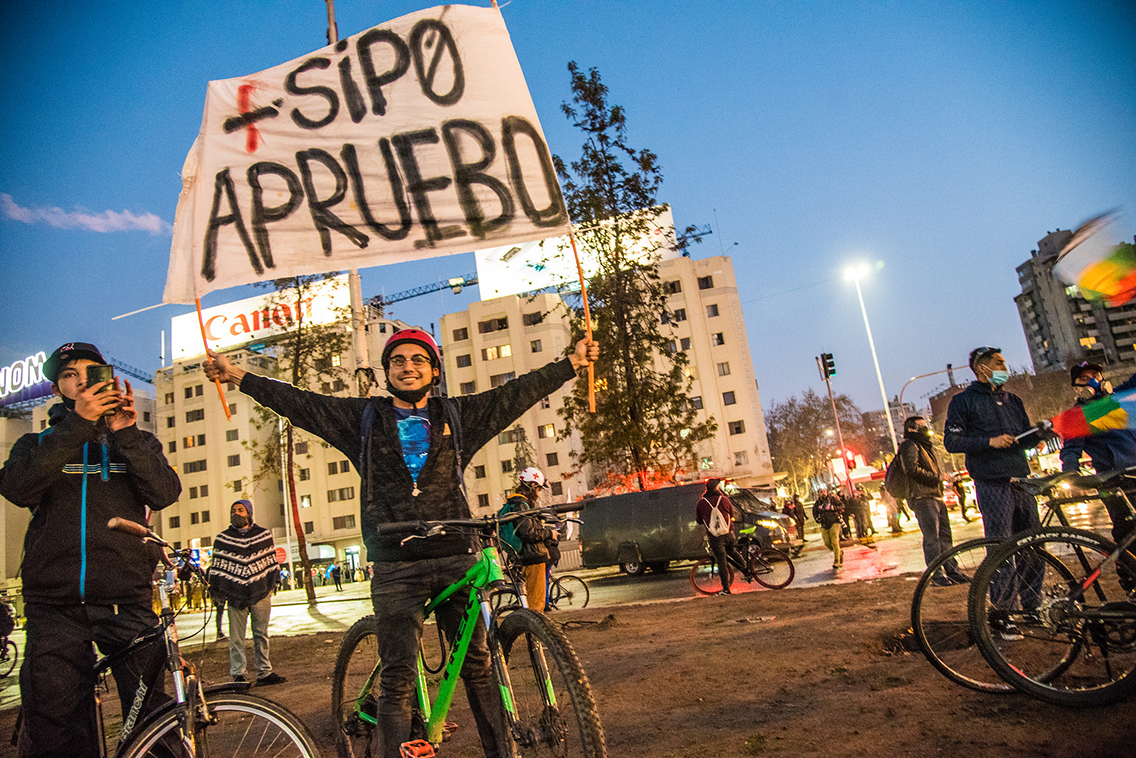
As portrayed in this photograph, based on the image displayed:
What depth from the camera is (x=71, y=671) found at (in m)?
2.89

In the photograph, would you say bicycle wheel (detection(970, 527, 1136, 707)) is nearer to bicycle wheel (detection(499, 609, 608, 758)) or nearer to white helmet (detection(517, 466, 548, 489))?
bicycle wheel (detection(499, 609, 608, 758))

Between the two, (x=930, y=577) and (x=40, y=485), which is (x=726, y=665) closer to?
(x=930, y=577)

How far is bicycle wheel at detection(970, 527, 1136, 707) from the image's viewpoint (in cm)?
331

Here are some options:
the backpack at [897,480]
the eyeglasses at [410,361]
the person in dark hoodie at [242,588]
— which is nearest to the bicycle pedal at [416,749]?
the eyeglasses at [410,361]

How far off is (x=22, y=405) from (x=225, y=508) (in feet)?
92.5

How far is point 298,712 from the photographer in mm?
5473

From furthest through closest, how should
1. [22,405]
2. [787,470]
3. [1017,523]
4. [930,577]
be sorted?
[22,405] < [787,470] < [1017,523] < [930,577]

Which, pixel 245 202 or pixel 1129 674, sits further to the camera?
pixel 245 202

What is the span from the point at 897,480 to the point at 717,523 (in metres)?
4.13

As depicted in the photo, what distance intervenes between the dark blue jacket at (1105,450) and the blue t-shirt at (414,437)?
17.2 ft

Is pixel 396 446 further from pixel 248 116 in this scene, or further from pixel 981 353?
pixel 981 353

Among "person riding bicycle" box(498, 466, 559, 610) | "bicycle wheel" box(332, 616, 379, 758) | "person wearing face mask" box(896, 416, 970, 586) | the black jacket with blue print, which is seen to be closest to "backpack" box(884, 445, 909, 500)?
"person wearing face mask" box(896, 416, 970, 586)

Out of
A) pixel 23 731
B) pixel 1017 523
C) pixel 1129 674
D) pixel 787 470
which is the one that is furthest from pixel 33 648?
pixel 787 470

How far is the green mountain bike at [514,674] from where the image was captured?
8.52ft
